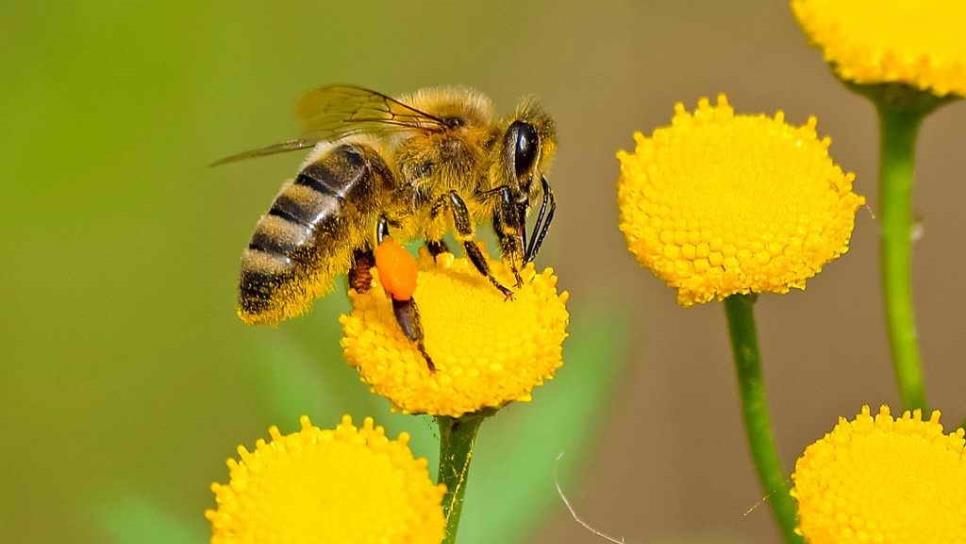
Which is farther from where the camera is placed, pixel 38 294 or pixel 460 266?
pixel 38 294

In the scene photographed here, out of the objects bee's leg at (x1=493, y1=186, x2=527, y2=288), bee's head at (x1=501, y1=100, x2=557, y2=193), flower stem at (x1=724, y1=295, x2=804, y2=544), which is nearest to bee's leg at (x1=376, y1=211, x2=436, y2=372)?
bee's leg at (x1=493, y1=186, x2=527, y2=288)

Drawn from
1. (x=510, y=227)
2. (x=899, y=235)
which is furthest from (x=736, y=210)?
(x=510, y=227)

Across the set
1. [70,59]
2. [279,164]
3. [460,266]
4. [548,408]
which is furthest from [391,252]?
[70,59]

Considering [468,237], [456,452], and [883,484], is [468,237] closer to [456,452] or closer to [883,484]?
[456,452]

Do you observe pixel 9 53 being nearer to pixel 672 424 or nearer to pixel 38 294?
pixel 38 294

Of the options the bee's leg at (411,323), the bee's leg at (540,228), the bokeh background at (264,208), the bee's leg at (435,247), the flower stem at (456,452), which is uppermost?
the bee's leg at (540,228)

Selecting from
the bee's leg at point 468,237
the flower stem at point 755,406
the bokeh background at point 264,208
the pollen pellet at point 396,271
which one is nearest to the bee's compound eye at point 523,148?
the bee's leg at point 468,237

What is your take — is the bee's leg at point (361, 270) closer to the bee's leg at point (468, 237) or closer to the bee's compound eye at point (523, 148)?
the bee's leg at point (468, 237)
